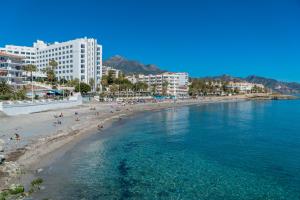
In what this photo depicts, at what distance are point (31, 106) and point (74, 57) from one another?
3333 inches

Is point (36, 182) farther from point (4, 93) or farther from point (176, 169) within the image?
point (4, 93)

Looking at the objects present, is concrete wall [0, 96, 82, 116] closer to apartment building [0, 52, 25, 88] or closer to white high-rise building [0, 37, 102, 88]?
apartment building [0, 52, 25, 88]

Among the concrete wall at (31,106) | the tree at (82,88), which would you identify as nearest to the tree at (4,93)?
the concrete wall at (31,106)

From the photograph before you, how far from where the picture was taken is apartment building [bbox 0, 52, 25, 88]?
298 feet

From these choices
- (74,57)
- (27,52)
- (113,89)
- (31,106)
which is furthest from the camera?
(27,52)

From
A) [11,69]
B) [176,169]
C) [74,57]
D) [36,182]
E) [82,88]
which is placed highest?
[74,57]

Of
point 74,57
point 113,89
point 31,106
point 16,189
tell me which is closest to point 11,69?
point 31,106

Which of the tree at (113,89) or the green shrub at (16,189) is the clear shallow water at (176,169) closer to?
the green shrub at (16,189)

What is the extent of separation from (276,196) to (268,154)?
13024mm

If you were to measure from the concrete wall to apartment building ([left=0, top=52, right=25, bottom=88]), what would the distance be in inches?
838

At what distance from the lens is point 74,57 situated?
141 meters

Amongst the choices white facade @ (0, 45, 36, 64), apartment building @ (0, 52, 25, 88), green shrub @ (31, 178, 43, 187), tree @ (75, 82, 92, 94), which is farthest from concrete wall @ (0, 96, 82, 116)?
white facade @ (0, 45, 36, 64)

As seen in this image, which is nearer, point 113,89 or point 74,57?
point 113,89

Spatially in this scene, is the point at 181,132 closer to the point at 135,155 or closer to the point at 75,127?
the point at 75,127
